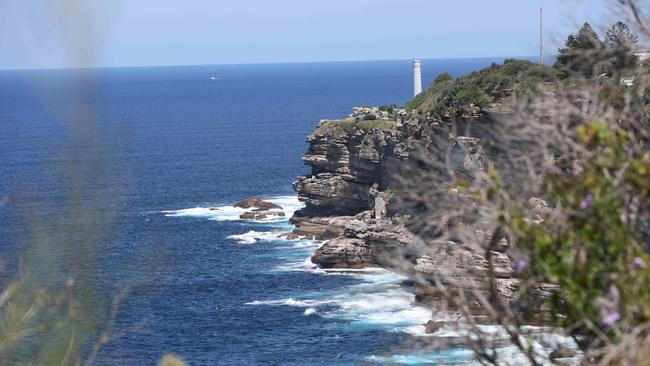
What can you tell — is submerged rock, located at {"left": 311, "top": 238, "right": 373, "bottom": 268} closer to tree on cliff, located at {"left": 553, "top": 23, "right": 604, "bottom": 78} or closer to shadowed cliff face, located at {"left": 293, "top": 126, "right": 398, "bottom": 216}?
shadowed cliff face, located at {"left": 293, "top": 126, "right": 398, "bottom": 216}

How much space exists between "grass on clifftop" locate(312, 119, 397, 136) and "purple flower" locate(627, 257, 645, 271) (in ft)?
167

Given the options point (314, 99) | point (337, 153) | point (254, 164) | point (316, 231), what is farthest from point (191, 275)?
point (314, 99)

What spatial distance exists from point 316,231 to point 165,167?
121 ft

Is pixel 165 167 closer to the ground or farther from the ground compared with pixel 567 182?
closer to the ground

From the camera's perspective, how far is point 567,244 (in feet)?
22.2

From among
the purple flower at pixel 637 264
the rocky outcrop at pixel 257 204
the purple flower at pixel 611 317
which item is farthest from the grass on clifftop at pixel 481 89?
the purple flower at pixel 611 317

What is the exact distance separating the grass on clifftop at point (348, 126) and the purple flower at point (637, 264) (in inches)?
2008

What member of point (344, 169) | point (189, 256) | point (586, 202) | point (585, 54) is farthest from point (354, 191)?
point (586, 202)

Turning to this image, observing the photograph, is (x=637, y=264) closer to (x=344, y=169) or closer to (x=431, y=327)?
(x=431, y=327)

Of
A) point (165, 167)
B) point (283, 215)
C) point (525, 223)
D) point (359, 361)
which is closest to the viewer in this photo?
point (525, 223)

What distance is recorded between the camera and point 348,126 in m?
63.5

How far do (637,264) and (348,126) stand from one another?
57119mm

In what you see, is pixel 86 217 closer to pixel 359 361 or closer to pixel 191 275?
pixel 359 361

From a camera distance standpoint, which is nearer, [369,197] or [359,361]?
[359,361]
